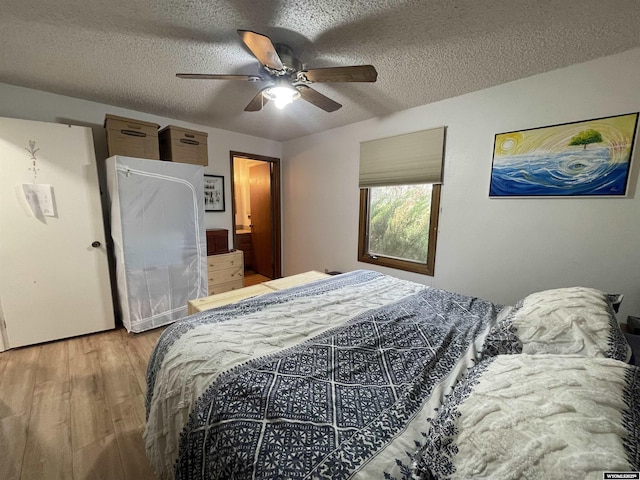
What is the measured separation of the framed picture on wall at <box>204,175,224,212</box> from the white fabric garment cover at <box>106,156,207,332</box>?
0.61 meters

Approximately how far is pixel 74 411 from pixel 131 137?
230 centimetres

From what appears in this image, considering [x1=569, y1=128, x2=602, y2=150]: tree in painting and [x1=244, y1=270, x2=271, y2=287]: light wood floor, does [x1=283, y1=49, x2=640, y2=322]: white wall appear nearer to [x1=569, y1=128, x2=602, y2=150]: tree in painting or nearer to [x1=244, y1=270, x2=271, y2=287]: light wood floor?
[x1=569, y1=128, x2=602, y2=150]: tree in painting

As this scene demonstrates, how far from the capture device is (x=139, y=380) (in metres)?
1.99

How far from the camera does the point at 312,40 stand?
64.4 inches

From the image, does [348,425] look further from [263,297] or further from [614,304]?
[614,304]

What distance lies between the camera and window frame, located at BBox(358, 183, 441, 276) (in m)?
2.67

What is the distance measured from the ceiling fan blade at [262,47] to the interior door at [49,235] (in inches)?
80.7

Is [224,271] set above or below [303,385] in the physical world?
below

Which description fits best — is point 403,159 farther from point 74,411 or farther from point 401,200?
point 74,411

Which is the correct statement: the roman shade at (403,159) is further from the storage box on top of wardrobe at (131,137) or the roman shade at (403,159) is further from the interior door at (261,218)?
the storage box on top of wardrobe at (131,137)

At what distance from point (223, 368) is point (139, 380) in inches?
60.0

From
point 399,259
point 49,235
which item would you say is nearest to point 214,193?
point 49,235

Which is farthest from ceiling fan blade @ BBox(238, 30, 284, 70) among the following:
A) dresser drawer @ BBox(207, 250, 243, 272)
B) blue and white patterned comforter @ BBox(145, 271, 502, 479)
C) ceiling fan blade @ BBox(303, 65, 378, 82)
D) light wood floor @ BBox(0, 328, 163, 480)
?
dresser drawer @ BBox(207, 250, 243, 272)

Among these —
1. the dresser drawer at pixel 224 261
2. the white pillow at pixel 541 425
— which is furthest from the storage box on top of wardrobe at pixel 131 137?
the white pillow at pixel 541 425
